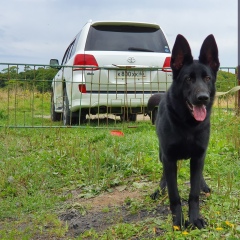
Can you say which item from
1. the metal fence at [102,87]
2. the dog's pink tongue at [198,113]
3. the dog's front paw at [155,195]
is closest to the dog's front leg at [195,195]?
the dog's pink tongue at [198,113]

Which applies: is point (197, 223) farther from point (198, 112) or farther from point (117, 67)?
point (117, 67)

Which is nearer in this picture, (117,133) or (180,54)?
(180,54)

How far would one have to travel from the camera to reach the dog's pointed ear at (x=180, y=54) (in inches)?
141

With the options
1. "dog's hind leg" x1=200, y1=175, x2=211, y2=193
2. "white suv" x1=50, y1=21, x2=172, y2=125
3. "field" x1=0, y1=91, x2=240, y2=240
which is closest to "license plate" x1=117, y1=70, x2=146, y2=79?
"white suv" x1=50, y1=21, x2=172, y2=125

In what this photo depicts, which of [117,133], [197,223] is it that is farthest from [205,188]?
[117,133]

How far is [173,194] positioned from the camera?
3480 mm

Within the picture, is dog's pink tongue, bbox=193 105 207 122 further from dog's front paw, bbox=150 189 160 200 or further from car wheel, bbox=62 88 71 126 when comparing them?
car wheel, bbox=62 88 71 126

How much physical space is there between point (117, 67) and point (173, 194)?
5150 millimetres

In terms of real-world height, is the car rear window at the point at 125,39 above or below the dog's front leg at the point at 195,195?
above

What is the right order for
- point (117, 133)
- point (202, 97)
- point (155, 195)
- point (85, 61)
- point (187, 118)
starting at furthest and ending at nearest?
point (85, 61) → point (117, 133) → point (155, 195) → point (187, 118) → point (202, 97)

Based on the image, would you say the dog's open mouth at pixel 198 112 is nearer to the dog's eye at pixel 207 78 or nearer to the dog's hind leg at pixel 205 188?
the dog's eye at pixel 207 78

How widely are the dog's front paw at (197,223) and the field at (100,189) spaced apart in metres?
0.04

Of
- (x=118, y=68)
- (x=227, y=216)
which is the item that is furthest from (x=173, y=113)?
(x=118, y=68)

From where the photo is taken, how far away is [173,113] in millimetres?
3623
